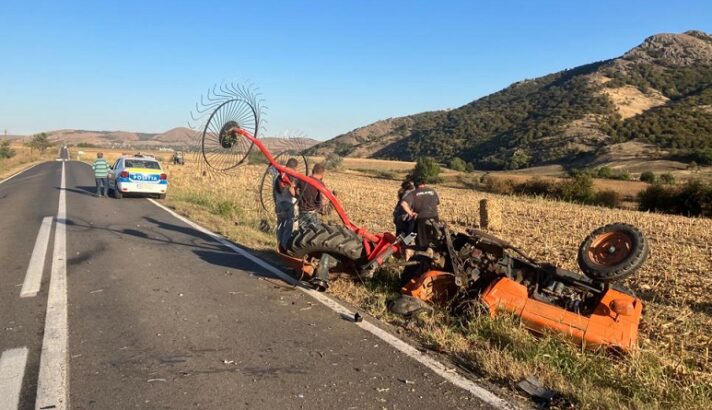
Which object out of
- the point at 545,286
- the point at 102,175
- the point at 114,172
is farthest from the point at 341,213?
the point at 102,175

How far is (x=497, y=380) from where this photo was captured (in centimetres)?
412

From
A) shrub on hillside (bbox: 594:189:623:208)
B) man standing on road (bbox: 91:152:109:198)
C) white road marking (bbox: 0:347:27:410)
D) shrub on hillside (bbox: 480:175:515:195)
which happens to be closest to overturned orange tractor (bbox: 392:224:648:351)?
white road marking (bbox: 0:347:27:410)

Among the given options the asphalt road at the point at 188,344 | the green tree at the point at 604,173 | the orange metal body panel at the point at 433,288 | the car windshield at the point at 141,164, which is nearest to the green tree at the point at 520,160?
the green tree at the point at 604,173

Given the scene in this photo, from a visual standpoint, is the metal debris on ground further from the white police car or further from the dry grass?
the dry grass

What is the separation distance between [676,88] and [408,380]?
99.5 metres

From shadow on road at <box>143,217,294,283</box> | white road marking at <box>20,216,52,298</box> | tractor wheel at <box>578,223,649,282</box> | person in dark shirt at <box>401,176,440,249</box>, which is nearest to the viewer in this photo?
tractor wheel at <box>578,223,649,282</box>

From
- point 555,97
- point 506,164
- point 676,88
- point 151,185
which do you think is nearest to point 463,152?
point 506,164

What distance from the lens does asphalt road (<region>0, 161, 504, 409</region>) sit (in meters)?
3.82

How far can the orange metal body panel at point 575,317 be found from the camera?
4598 mm

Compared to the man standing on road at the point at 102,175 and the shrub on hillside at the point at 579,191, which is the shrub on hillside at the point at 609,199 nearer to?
the shrub on hillside at the point at 579,191

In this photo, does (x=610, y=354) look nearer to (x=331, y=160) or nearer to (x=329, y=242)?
(x=329, y=242)

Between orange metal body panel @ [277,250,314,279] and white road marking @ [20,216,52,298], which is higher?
orange metal body panel @ [277,250,314,279]

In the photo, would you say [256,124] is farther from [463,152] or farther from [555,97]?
[555,97]

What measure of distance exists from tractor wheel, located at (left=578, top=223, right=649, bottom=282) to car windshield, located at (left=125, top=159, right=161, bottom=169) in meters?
17.2
